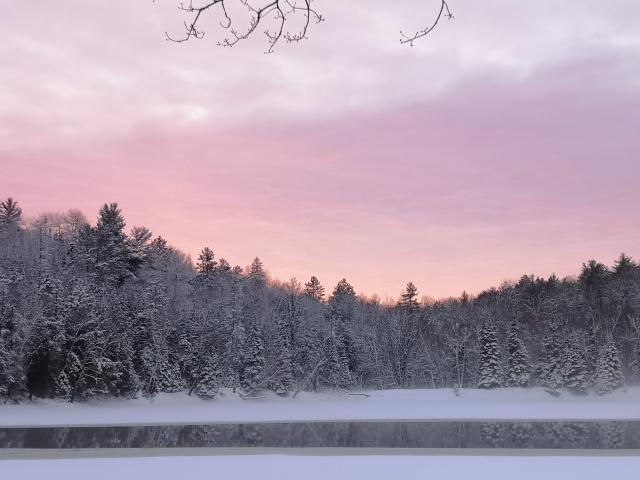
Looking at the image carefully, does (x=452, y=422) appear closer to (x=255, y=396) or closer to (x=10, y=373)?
(x=255, y=396)

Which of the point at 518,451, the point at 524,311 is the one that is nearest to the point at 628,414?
the point at 518,451

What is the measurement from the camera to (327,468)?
1331 cm

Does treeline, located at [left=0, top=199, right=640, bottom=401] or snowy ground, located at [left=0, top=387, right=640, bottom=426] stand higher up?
treeline, located at [left=0, top=199, right=640, bottom=401]

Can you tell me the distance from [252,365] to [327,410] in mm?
14453

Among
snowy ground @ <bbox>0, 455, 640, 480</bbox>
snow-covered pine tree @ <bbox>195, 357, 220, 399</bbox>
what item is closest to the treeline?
snow-covered pine tree @ <bbox>195, 357, 220, 399</bbox>

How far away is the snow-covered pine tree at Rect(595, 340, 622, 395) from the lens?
46.1m

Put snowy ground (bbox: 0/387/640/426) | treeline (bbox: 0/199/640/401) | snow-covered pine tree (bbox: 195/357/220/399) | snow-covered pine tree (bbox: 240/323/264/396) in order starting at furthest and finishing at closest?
snow-covered pine tree (bbox: 240/323/264/396) → snow-covered pine tree (bbox: 195/357/220/399) → treeline (bbox: 0/199/640/401) → snowy ground (bbox: 0/387/640/426)

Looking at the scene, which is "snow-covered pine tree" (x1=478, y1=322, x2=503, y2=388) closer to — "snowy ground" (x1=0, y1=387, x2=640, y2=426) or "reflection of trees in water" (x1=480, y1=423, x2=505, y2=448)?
"snowy ground" (x1=0, y1=387, x2=640, y2=426)

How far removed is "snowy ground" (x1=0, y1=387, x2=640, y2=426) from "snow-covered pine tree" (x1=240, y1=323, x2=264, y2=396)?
2282 millimetres

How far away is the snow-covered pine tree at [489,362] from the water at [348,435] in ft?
64.4

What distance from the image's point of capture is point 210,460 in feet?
47.2

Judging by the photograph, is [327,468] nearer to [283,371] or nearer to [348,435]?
[348,435]

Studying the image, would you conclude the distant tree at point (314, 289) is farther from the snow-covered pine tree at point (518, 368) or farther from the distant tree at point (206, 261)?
the snow-covered pine tree at point (518, 368)

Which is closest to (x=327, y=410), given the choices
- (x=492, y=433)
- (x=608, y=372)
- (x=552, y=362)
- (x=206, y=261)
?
(x=492, y=433)
